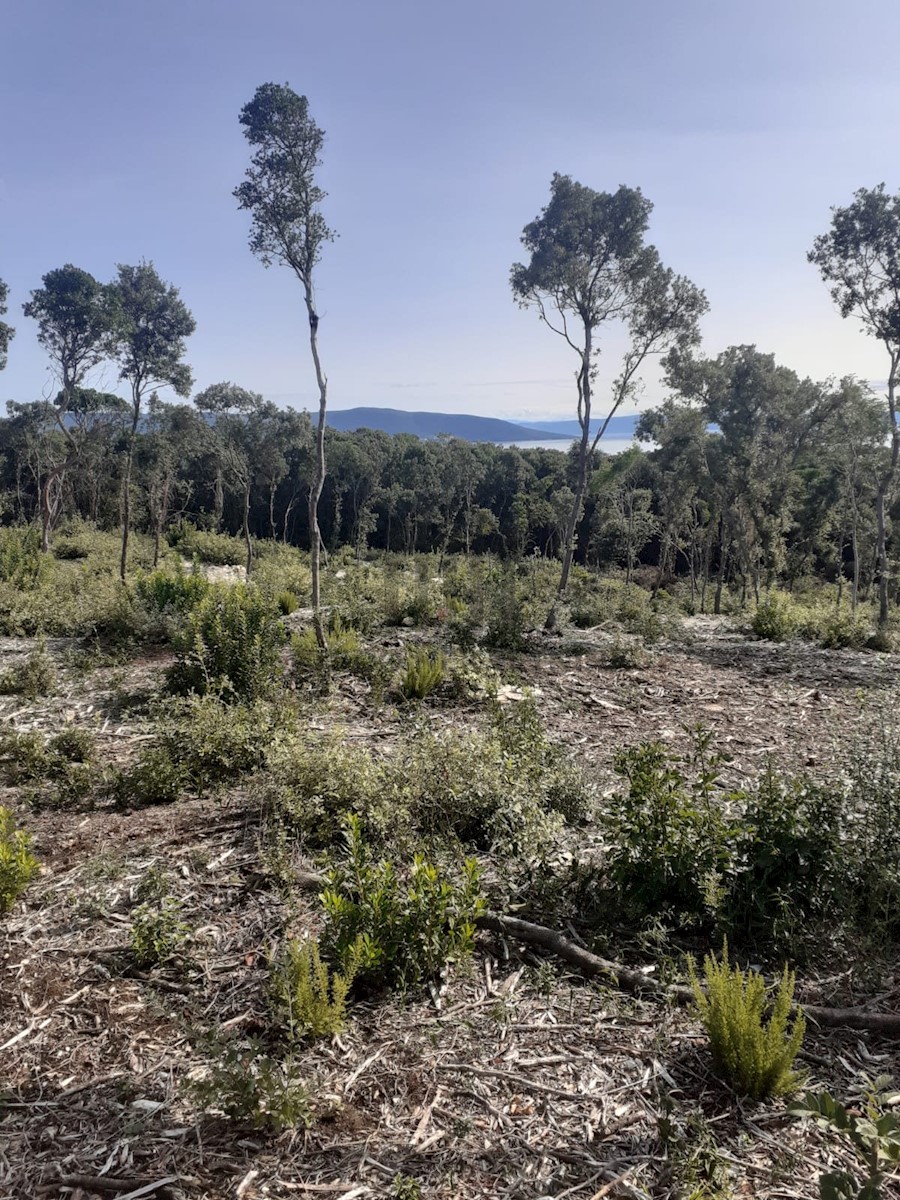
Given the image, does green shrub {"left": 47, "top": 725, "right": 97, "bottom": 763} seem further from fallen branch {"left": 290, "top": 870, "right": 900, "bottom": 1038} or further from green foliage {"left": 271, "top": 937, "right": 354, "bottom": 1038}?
green foliage {"left": 271, "top": 937, "right": 354, "bottom": 1038}

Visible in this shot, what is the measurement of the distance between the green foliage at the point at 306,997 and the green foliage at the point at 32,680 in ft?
16.9

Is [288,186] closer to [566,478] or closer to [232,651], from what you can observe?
[232,651]

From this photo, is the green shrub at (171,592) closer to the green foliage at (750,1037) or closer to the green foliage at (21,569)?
the green foliage at (21,569)

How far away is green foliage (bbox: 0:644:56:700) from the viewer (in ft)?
21.5

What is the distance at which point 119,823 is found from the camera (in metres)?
4.04

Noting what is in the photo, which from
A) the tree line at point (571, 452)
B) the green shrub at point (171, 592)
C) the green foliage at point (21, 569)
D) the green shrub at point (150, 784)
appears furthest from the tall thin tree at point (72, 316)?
the green shrub at point (150, 784)

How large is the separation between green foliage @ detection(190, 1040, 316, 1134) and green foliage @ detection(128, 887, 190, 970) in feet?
2.55

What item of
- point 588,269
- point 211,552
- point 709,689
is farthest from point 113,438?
point 709,689

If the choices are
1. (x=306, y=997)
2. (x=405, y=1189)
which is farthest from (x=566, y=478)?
(x=405, y=1189)

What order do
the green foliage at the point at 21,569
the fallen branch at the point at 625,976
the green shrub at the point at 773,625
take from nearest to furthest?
1. the fallen branch at the point at 625,976
2. the green shrub at the point at 773,625
3. the green foliage at the point at 21,569

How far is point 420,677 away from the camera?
21.8ft

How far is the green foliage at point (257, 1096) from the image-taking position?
2008 mm

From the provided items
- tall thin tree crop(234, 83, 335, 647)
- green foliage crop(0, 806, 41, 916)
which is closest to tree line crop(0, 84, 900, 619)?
tall thin tree crop(234, 83, 335, 647)

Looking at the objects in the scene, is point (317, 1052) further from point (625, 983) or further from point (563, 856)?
point (563, 856)
